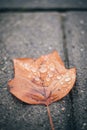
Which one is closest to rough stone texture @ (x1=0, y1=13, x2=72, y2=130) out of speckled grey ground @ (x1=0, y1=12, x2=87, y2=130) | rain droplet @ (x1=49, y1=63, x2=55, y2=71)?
speckled grey ground @ (x1=0, y1=12, x2=87, y2=130)

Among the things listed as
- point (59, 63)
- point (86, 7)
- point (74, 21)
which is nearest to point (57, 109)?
point (59, 63)

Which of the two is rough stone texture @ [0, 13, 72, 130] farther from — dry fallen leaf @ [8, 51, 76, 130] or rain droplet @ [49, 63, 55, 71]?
rain droplet @ [49, 63, 55, 71]

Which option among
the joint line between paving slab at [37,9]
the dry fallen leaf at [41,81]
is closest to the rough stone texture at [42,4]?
the joint line between paving slab at [37,9]

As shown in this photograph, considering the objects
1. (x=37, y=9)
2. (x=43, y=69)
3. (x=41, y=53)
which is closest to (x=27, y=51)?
(x=41, y=53)

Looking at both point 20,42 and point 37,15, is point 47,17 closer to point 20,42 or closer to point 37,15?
point 37,15

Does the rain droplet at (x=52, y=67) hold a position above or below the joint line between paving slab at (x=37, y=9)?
below

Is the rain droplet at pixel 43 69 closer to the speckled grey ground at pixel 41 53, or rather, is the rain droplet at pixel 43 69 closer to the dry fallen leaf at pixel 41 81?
the dry fallen leaf at pixel 41 81
